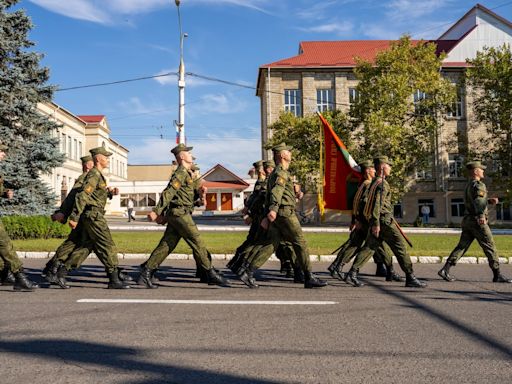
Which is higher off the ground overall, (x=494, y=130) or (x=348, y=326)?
(x=494, y=130)

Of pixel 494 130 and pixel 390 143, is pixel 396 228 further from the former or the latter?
pixel 494 130

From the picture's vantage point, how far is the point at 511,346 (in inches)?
164

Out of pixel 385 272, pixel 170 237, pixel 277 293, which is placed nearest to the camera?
pixel 277 293

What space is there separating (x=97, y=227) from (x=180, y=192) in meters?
1.24

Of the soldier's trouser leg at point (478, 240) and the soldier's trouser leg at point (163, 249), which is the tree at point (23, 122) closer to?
the soldier's trouser leg at point (163, 249)

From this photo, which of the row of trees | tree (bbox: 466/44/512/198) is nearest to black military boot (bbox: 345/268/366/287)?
the row of trees

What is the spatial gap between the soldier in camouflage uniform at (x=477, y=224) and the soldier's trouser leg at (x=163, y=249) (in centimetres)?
427

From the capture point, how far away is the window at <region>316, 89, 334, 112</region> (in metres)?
39.9

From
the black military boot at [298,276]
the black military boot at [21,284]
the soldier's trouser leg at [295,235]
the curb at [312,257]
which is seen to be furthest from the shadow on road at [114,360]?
the curb at [312,257]

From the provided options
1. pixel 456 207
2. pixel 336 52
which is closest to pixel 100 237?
pixel 456 207

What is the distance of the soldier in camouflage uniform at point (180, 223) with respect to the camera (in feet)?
23.2

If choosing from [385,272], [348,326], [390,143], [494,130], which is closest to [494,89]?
[494,130]

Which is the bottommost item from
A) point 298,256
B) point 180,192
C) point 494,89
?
point 298,256

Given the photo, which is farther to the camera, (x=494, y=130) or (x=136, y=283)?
(x=494, y=130)
